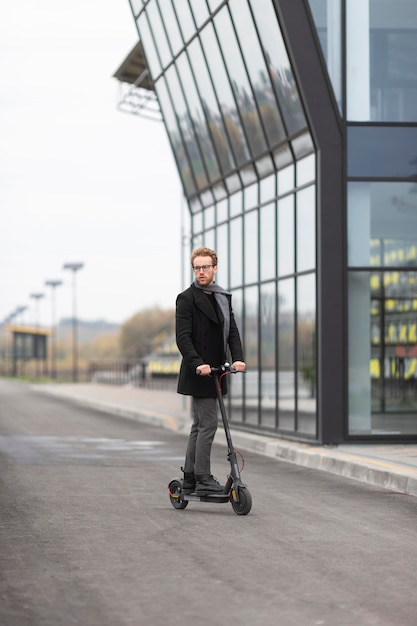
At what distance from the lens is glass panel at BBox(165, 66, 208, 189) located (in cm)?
2397

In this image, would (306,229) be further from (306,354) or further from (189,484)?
(189,484)

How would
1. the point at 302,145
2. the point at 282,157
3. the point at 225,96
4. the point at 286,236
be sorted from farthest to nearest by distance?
1. the point at 225,96
2. the point at 282,157
3. the point at 286,236
4. the point at 302,145

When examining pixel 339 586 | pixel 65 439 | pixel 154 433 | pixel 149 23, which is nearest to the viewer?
pixel 339 586

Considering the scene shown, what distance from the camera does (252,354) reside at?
2017 centimetres

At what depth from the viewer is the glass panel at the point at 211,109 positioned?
21.7 metres

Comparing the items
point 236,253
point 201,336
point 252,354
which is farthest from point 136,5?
point 201,336

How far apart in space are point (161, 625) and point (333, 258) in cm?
1123

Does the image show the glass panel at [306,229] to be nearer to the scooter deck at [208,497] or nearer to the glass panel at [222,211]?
the glass panel at [222,211]

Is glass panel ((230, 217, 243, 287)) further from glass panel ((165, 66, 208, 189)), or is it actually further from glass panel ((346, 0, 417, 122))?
glass panel ((346, 0, 417, 122))

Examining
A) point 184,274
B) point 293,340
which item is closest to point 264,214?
point 293,340

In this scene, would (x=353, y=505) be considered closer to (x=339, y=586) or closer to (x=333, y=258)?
(x=339, y=586)

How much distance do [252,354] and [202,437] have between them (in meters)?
10.9

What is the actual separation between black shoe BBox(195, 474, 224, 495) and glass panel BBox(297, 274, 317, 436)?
23.9 ft

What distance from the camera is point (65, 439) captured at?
62.6ft
